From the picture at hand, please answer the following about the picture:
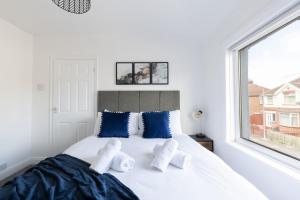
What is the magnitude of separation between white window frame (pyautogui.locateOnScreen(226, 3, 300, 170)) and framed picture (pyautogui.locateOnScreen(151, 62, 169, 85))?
3.60ft

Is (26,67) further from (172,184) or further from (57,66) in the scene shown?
(172,184)

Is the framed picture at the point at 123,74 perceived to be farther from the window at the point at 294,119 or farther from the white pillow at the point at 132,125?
the window at the point at 294,119

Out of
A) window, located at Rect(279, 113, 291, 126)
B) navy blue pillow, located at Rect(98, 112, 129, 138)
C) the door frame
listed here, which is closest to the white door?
the door frame

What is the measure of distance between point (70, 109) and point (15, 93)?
0.85 meters

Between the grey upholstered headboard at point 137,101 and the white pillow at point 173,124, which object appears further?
the grey upholstered headboard at point 137,101

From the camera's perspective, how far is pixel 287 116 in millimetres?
1623

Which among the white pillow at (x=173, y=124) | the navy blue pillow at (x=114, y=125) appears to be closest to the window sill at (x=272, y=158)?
the white pillow at (x=173, y=124)

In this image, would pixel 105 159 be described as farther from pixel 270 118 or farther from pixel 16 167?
pixel 16 167

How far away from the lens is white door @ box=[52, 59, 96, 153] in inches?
123

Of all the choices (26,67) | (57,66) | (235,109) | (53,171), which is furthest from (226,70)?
(26,67)

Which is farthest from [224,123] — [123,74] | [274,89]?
[123,74]

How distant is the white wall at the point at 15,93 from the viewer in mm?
2570

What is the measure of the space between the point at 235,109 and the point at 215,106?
1.33 ft

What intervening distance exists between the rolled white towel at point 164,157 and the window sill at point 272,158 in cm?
94
